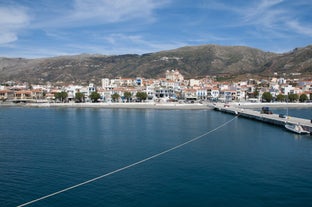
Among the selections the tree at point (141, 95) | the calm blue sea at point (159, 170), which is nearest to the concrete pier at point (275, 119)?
the calm blue sea at point (159, 170)

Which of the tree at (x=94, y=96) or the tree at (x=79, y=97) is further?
the tree at (x=79, y=97)

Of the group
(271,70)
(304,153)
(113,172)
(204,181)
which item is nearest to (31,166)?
(113,172)

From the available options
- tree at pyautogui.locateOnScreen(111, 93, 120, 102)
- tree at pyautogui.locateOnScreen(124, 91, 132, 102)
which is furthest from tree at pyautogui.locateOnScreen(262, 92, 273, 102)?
tree at pyautogui.locateOnScreen(111, 93, 120, 102)

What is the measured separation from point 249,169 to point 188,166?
394 cm

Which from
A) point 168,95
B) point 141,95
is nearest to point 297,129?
point 141,95

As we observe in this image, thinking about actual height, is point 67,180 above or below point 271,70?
below

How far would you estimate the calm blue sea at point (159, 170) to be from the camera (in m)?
16.1

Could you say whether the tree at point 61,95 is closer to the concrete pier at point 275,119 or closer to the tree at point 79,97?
the tree at point 79,97

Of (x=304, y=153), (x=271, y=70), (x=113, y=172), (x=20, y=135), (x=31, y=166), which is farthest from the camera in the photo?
(x=271, y=70)

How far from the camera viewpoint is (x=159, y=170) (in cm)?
2092

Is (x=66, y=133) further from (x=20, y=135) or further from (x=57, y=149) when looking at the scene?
(x=57, y=149)

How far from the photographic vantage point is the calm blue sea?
16094 millimetres

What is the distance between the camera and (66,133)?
37344 millimetres

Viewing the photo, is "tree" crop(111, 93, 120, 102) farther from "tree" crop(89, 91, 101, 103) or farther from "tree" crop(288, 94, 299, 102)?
"tree" crop(288, 94, 299, 102)
